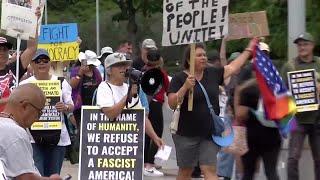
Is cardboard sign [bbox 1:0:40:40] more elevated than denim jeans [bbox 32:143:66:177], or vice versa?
cardboard sign [bbox 1:0:40:40]

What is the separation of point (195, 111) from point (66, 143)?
1.37m

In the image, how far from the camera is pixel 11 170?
408 cm

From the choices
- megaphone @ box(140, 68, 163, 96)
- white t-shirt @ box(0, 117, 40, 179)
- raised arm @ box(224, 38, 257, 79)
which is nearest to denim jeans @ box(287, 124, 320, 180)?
raised arm @ box(224, 38, 257, 79)

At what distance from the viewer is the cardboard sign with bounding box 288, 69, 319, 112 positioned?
934cm

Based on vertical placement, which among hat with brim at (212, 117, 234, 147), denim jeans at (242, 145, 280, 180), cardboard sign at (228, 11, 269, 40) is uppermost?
cardboard sign at (228, 11, 269, 40)

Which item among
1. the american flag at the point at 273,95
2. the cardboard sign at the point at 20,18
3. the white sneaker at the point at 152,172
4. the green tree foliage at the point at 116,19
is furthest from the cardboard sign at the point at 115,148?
the green tree foliage at the point at 116,19

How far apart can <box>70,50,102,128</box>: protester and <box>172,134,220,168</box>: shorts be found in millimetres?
3891

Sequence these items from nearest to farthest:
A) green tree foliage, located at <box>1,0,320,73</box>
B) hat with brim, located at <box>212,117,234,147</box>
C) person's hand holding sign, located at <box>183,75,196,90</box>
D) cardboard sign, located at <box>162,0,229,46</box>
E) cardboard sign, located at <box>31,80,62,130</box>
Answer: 1. person's hand holding sign, located at <box>183,75,196,90</box>
2. cardboard sign, located at <box>31,80,62,130</box>
3. hat with brim, located at <box>212,117,234,147</box>
4. cardboard sign, located at <box>162,0,229,46</box>
5. green tree foliage, located at <box>1,0,320,73</box>

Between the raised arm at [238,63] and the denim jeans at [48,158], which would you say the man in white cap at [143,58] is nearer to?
the raised arm at [238,63]

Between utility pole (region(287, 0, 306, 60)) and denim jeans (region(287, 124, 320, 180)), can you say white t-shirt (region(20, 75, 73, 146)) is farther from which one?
utility pole (region(287, 0, 306, 60))

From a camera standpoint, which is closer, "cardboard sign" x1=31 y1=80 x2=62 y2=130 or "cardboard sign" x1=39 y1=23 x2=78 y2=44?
"cardboard sign" x1=31 y1=80 x2=62 y2=130

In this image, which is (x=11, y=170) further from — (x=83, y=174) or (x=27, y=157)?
(x=83, y=174)

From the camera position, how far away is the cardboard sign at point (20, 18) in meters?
8.75

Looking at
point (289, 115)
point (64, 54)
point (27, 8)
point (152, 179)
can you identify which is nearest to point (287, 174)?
point (289, 115)
